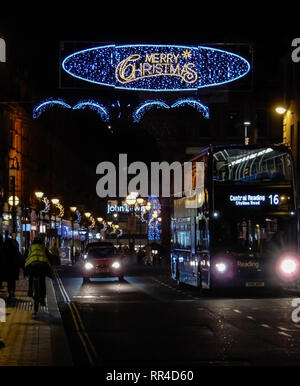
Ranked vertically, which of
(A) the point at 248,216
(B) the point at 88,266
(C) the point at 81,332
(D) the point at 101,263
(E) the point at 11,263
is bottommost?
(C) the point at 81,332

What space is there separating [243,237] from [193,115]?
2271 inches

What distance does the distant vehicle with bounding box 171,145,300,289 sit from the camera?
89.0 feet

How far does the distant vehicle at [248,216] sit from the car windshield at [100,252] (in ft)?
44.4

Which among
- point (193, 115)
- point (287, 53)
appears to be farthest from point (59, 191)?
point (287, 53)

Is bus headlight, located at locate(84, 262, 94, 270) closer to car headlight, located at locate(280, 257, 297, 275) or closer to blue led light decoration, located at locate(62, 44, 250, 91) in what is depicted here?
blue led light decoration, located at locate(62, 44, 250, 91)

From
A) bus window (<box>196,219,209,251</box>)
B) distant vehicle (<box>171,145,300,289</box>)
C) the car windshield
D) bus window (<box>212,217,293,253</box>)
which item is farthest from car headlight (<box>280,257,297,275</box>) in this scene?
the car windshield

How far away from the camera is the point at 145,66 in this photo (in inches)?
1423

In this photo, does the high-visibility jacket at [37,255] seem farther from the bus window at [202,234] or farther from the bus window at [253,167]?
the bus window at [202,234]

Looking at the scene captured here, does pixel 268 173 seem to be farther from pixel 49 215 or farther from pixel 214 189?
pixel 49 215

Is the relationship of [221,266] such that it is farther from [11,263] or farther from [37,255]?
[37,255]

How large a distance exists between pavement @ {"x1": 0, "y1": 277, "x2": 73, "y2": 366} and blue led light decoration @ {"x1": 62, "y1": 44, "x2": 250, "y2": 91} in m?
13.9

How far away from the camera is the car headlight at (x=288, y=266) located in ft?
90.7

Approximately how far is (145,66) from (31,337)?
851 inches

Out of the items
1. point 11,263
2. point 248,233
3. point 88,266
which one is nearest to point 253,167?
point 248,233
